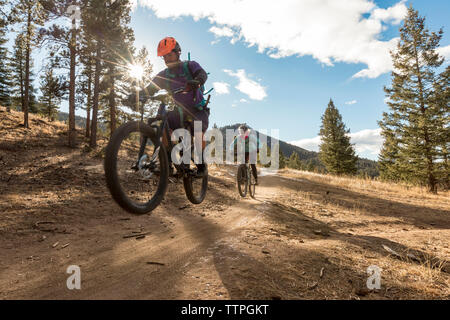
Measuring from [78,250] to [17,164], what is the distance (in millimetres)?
10868

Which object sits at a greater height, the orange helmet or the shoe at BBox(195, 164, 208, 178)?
the orange helmet

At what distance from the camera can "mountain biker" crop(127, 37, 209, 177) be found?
4.14 m

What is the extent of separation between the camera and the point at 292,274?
3.45 m

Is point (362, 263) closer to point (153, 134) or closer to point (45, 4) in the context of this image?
point (153, 134)

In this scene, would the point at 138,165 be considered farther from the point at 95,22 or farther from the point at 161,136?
the point at 95,22

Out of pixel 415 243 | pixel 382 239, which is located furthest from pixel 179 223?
pixel 415 243

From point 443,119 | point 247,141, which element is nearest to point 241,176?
point 247,141

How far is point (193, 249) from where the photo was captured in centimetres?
441

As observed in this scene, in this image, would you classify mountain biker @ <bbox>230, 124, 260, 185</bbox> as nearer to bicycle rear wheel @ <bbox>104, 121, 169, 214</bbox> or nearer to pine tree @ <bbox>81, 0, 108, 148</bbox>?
bicycle rear wheel @ <bbox>104, 121, 169, 214</bbox>

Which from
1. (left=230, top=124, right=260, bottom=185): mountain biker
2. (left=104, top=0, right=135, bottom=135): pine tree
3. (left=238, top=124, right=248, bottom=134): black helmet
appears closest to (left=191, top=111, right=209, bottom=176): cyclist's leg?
(left=230, top=124, right=260, bottom=185): mountain biker

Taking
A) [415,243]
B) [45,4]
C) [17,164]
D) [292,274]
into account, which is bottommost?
[415,243]

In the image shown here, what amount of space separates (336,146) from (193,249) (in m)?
41.4

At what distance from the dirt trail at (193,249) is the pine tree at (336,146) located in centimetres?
3237

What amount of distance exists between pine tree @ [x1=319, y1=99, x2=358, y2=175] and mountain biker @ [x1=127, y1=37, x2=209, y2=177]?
4079cm
